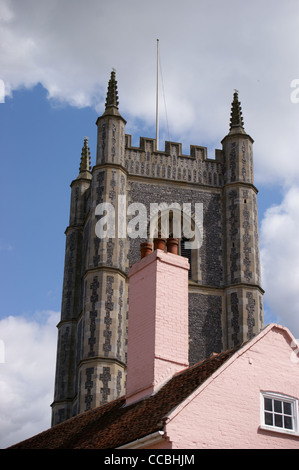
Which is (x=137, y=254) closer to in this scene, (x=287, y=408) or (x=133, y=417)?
(x=133, y=417)

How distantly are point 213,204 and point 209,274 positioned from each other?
3.16 m

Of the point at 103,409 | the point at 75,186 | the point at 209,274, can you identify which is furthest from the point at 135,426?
the point at 75,186

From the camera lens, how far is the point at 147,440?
11.4 m

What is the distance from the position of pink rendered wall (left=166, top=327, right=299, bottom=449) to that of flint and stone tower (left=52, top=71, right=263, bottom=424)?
660 inches

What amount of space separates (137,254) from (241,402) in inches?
804

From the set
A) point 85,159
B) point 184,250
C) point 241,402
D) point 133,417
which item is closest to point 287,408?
point 241,402

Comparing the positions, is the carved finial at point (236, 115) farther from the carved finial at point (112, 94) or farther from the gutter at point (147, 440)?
the gutter at point (147, 440)

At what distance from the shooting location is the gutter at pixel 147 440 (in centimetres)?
1132

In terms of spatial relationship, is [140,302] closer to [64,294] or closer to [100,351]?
[100,351]

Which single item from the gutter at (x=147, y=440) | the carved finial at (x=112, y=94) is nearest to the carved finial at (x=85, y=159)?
the carved finial at (x=112, y=94)

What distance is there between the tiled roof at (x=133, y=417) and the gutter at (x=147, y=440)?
0.09 m

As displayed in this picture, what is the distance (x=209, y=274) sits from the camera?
110 feet

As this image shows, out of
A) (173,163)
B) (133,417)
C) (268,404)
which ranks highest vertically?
(173,163)

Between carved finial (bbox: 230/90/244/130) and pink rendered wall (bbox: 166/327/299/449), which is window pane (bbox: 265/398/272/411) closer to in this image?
pink rendered wall (bbox: 166/327/299/449)
